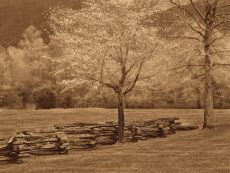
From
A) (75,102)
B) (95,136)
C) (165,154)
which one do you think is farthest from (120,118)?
(75,102)

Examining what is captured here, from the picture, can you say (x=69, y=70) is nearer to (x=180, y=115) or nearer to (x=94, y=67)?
(x=94, y=67)

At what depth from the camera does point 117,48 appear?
2761 centimetres

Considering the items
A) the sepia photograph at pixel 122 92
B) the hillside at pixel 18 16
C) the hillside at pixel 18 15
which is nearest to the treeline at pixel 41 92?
the sepia photograph at pixel 122 92

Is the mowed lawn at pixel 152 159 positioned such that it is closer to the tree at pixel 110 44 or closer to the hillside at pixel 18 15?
the tree at pixel 110 44

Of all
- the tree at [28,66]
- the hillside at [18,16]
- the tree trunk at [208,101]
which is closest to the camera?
the tree trunk at [208,101]

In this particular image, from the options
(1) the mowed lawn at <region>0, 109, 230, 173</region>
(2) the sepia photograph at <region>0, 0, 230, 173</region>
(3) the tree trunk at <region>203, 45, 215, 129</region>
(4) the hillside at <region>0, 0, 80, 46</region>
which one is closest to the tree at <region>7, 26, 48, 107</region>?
(2) the sepia photograph at <region>0, 0, 230, 173</region>

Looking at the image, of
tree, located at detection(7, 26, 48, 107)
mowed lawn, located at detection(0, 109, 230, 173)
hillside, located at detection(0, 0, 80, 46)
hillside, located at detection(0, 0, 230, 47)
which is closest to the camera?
mowed lawn, located at detection(0, 109, 230, 173)

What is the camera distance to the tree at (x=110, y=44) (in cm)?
2733

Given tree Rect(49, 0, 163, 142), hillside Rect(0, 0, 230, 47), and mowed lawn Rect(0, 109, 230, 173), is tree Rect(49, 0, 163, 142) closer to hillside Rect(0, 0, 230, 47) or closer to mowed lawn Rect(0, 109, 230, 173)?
mowed lawn Rect(0, 109, 230, 173)

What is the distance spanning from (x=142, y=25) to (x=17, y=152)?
11.3 metres

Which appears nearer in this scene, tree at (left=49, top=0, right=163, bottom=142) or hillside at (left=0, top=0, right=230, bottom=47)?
tree at (left=49, top=0, right=163, bottom=142)

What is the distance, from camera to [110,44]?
26.8 metres

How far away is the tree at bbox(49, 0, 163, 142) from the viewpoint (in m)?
27.3

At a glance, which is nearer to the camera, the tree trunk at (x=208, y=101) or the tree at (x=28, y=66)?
the tree trunk at (x=208, y=101)
